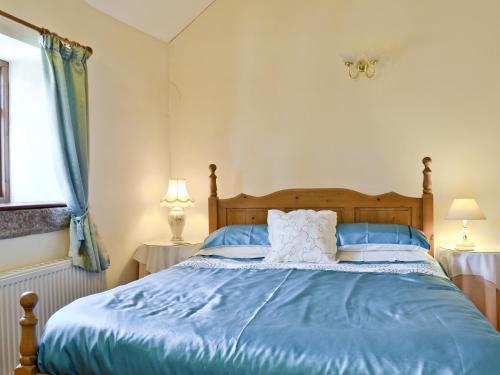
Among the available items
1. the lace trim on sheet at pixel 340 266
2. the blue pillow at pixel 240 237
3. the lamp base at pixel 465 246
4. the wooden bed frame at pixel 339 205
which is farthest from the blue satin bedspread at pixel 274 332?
the wooden bed frame at pixel 339 205

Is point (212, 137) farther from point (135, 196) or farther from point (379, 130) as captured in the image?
point (379, 130)

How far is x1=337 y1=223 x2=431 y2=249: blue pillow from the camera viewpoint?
2.83 m

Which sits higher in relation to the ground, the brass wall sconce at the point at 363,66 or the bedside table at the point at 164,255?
the brass wall sconce at the point at 363,66

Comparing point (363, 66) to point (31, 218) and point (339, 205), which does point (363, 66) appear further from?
point (31, 218)

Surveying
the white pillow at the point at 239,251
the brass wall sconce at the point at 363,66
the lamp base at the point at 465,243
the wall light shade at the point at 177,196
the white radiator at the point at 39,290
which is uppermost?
the brass wall sconce at the point at 363,66

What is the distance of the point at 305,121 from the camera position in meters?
3.52

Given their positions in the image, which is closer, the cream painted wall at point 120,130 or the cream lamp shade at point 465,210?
the cream painted wall at point 120,130

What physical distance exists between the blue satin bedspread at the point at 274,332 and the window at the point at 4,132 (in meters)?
1.32

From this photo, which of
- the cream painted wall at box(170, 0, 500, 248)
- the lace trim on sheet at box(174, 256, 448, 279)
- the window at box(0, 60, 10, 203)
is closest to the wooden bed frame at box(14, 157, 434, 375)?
the cream painted wall at box(170, 0, 500, 248)

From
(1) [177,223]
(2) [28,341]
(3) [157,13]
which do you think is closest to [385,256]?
(1) [177,223]

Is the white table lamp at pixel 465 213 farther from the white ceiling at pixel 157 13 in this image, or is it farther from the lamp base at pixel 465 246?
the white ceiling at pixel 157 13

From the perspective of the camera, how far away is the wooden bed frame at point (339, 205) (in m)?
3.16

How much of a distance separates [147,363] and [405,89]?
277cm

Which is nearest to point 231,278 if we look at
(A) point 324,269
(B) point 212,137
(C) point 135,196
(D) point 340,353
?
(A) point 324,269
